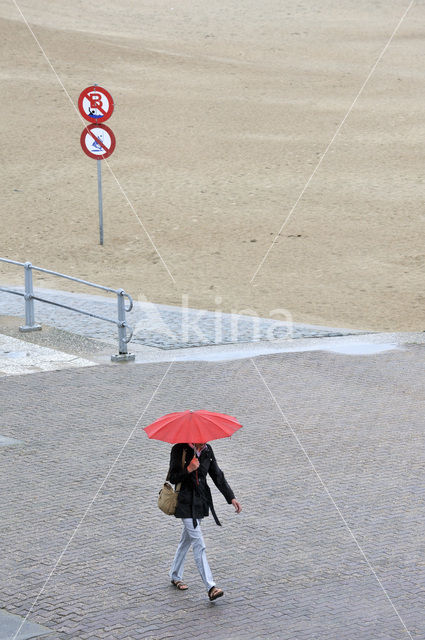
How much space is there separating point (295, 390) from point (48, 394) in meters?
3.10

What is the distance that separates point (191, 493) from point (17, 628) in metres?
1.53

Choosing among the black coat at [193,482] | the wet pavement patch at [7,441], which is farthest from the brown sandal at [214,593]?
the wet pavement patch at [7,441]

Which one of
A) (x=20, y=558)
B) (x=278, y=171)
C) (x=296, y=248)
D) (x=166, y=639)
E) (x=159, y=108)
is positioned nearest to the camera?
(x=166, y=639)

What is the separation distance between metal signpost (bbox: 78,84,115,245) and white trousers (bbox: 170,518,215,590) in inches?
534

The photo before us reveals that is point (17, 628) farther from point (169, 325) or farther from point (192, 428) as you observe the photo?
point (169, 325)

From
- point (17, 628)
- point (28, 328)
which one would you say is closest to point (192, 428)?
point (17, 628)

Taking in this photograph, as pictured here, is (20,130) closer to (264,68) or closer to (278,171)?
(278,171)

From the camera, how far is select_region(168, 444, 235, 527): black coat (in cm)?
717

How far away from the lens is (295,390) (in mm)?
12508

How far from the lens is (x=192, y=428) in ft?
22.9

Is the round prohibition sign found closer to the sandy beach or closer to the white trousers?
the sandy beach

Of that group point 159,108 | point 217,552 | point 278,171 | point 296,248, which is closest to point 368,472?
point 217,552

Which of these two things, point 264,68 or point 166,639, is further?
point 264,68

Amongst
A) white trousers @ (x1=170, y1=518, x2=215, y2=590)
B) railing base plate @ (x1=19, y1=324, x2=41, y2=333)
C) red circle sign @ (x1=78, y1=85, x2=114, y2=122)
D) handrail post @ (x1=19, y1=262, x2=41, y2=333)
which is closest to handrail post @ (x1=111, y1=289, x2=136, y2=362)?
handrail post @ (x1=19, y1=262, x2=41, y2=333)
